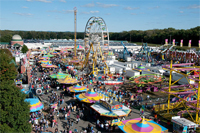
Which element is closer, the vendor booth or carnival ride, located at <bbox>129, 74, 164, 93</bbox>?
the vendor booth

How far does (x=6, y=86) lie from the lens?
11.2 metres

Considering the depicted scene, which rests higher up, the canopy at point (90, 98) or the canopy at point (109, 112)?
the canopy at point (90, 98)

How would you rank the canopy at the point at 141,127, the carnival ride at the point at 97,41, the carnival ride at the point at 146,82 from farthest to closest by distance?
the carnival ride at the point at 97,41 < the carnival ride at the point at 146,82 < the canopy at the point at 141,127

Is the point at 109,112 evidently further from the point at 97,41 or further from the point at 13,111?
the point at 97,41

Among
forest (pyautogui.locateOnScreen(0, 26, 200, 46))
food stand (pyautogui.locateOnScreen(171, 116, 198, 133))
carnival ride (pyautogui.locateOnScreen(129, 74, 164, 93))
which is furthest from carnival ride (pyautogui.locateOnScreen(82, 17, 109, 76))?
forest (pyautogui.locateOnScreen(0, 26, 200, 46))

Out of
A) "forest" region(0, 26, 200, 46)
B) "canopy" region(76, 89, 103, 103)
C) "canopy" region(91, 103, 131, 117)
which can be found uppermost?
"forest" region(0, 26, 200, 46)

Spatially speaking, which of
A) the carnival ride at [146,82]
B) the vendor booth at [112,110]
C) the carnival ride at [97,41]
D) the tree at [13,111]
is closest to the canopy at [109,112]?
the vendor booth at [112,110]

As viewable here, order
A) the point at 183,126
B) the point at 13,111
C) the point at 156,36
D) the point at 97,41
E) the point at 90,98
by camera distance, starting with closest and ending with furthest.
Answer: the point at 13,111
the point at 183,126
the point at 90,98
the point at 97,41
the point at 156,36

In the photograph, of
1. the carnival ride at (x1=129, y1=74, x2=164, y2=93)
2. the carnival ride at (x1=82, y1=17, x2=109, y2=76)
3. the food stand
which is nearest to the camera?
the food stand

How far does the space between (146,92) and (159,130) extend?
A: 12782mm

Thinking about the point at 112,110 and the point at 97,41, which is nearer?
the point at 112,110

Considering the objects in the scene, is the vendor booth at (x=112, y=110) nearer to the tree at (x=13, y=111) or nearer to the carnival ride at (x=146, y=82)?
the tree at (x=13, y=111)

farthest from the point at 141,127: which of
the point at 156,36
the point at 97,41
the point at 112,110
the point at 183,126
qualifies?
the point at 156,36

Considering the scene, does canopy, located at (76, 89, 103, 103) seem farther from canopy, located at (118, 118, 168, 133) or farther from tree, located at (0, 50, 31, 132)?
tree, located at (0, 50, 31, 132)
